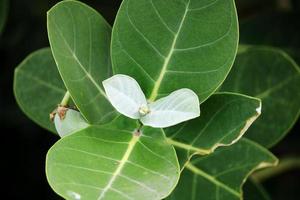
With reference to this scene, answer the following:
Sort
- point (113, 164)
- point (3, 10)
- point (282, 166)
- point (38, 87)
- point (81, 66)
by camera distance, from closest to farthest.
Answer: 1. point (113, 164)
2. point (81, 66)
3. point (38, 87)
4. point (3, 10)
5. point (282, 166)

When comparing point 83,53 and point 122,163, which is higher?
point 83,53

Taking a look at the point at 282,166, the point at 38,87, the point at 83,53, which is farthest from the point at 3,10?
the point at 282,166

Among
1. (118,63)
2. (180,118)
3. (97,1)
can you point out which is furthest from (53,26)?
(97,1)

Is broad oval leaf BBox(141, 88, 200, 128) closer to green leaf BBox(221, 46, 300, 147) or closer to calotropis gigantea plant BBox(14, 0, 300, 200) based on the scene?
calotropis gigantea plant BBox(14, 0, 300, 200)

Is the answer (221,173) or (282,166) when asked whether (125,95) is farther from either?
(282,166)

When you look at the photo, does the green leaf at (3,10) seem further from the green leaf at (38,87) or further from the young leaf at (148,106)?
the young leaf at (148,106)
